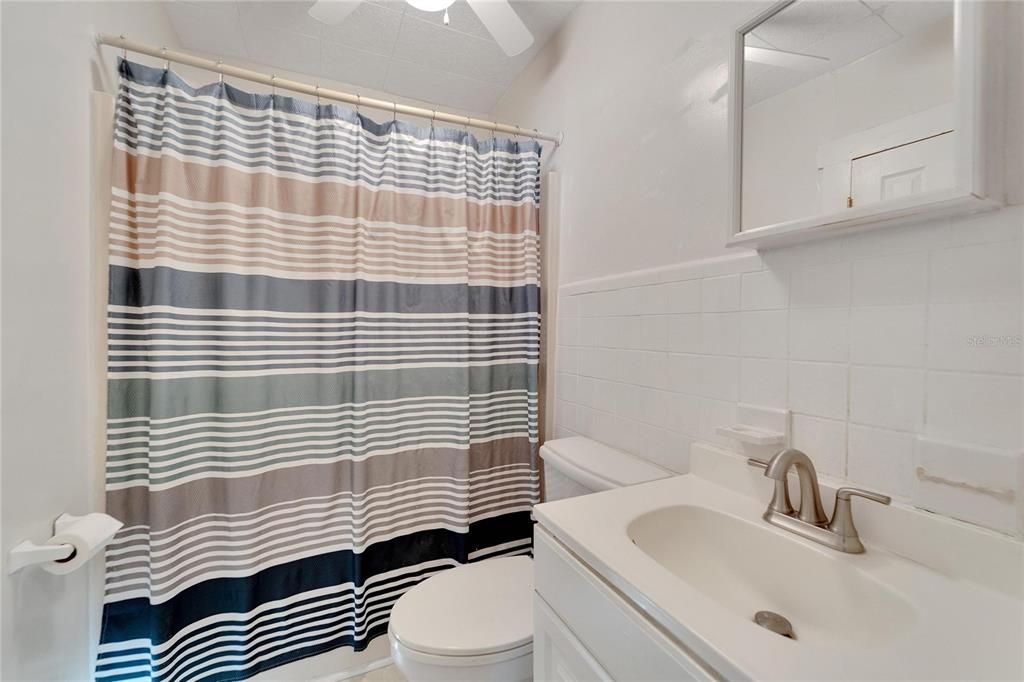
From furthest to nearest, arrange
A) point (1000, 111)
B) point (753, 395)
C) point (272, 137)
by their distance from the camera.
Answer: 1. point (272, 137)
2. point (753, 395)
3. point (1000, 111)

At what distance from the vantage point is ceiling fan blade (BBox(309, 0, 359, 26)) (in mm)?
1149

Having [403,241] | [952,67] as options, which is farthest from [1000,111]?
Answer: [403,241]

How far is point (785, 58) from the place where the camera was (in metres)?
0.82

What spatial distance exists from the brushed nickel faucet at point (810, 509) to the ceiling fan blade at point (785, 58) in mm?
724

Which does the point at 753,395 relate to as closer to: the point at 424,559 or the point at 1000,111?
the point at 1000,111

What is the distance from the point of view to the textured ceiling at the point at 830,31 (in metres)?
0.66

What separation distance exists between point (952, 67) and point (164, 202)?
169 cm

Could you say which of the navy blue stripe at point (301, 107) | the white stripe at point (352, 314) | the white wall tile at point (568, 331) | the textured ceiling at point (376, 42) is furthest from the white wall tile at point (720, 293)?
the textured ceiling at point (376, 42)

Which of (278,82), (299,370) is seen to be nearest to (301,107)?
(278,82)

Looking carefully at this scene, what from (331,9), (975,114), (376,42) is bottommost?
(975,114)

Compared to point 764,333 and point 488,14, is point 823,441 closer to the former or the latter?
point 764,333

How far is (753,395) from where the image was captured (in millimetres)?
904

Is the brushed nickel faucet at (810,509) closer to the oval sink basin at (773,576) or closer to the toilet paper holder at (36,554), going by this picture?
the oval sink basin at (773,576)

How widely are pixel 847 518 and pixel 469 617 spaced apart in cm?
91
